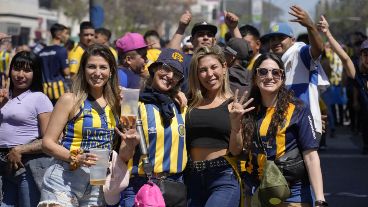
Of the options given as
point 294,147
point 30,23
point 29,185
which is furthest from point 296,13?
point 30,23

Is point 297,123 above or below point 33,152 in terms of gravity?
above

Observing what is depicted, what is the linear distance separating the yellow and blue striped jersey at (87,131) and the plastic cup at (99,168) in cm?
22

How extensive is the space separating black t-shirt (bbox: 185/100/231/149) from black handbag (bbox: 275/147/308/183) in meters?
0.48

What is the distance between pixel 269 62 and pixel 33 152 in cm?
220

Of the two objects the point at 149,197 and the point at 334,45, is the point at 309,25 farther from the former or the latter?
the point at 149,197

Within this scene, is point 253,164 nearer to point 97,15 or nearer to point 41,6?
point 97,15

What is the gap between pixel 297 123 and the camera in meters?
5.52

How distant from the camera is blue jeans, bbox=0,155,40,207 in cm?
673

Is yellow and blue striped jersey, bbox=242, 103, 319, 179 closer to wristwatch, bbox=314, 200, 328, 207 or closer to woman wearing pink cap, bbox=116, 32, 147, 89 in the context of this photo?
wristwatch, bbox=314, 200, 328, 207

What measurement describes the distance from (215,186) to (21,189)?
1886 mm

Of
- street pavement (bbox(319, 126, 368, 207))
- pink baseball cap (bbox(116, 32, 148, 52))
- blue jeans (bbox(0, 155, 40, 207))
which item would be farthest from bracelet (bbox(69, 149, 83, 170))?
street pavement (bbox(319, 126, 368, 207))

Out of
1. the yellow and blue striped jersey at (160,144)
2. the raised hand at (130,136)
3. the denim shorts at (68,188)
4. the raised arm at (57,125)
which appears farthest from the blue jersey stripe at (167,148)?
the raised arm at (57,125)

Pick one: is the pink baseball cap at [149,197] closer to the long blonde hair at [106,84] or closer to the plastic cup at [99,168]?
the plastic cup at [99,168]

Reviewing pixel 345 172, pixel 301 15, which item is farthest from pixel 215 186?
pixel 345 172
